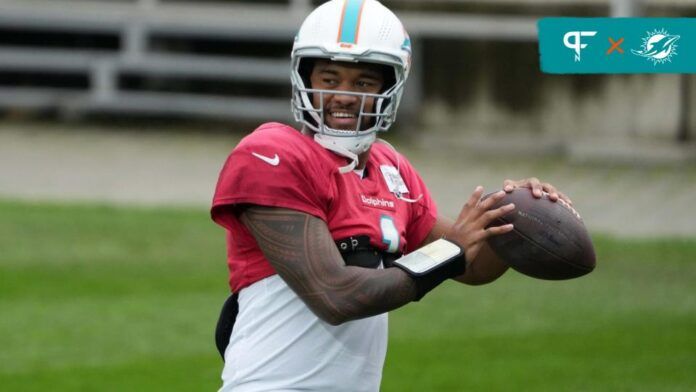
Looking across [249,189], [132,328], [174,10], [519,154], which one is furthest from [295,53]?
[174,10]

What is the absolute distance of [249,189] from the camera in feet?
15.8

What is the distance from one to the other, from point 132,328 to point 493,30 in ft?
29.5

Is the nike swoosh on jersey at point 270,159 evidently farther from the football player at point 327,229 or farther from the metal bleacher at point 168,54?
the metal bleacher at point 168,54

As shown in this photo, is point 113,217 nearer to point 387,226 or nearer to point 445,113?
point 445,113

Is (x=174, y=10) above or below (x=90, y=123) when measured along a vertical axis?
above

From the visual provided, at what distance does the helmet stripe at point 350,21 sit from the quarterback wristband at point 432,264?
2.32 ft

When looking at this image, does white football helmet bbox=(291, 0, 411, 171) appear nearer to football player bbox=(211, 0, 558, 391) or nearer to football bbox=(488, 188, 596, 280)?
football player bbox=(211, 0, 558, 391)

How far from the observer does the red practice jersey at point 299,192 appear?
4.83m

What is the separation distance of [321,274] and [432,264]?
0.35 metres

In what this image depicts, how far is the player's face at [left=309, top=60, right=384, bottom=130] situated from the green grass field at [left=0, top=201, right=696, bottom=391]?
4.32 metres

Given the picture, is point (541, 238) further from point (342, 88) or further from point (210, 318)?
point (210, 318)

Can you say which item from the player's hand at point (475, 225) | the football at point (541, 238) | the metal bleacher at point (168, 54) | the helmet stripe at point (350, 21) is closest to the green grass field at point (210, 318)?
the football at point (541, 238)

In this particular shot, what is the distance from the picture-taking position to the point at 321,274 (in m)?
4.80

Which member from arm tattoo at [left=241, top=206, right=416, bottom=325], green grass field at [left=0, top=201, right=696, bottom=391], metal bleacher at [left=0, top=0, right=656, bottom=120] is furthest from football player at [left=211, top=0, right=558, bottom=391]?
metal bleacher at [left=0, top=0, right=656, bottom=120]
